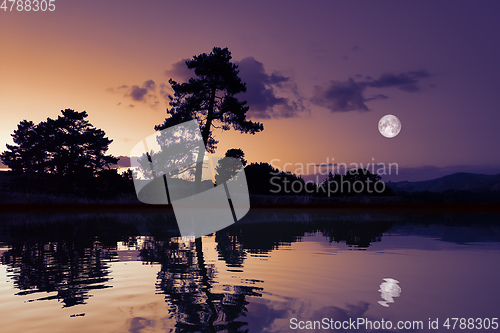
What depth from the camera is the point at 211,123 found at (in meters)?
38.5

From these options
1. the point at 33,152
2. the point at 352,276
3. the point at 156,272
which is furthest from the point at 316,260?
the point at 33,152

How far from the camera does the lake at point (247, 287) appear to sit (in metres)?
5.45

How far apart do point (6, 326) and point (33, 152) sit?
61.8m

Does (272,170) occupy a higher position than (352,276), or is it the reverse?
(272,170)

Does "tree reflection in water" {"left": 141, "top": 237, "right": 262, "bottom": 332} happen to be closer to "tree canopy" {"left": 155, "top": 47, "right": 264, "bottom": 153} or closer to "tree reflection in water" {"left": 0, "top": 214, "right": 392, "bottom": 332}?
"tree reflection in water" {"left": 0, "top": 214, "right": 392, "bottom": 332}

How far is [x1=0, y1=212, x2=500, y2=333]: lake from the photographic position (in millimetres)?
5445

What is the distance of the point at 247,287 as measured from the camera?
7.47m

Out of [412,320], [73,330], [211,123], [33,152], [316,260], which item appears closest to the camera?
[73,330]

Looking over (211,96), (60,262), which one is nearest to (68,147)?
(211,96)

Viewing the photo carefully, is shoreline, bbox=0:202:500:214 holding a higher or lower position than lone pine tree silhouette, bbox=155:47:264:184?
lower

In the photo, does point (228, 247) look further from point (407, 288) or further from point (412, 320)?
point (412, 320)

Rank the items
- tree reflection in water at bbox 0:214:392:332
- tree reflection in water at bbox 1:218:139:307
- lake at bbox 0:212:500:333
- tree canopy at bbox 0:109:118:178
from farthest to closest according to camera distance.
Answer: tree canopy at bbox 0:109:118:178
tree reflection in water at bbox 1:218:139:307
tree reflection in water at bbox 0:214:392:332
lake at bbox 0:212:500:333

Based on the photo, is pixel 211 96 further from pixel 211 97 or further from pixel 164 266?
pixel 164 266

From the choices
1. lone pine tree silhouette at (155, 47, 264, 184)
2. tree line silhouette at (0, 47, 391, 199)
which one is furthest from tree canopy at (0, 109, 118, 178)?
lone pine tree silhouette at (155, 47, 264, 184)
